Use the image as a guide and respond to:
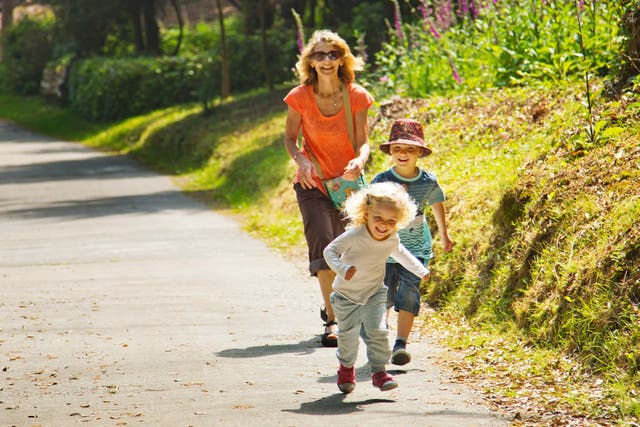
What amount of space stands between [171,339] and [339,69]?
2.17 meters

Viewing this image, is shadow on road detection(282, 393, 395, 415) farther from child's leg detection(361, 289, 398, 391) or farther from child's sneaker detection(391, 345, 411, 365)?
child's sneaker detection(391, 345, 411, 365)

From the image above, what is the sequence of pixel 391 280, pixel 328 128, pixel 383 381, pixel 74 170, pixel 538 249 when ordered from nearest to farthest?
pixel 383 381 → pixel 391 280 → pixel 328 128 → pixel 538 249 → pixel 74 170

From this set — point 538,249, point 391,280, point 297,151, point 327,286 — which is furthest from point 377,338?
point 538,249

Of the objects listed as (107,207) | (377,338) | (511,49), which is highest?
(511,49)

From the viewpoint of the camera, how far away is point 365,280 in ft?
19.4

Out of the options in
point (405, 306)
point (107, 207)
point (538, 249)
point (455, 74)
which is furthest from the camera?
point (107, 207)

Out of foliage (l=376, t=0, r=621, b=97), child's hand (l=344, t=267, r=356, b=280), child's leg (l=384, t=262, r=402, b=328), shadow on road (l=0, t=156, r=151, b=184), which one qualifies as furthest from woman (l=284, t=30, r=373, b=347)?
shadow on road (l=0, t=156, r=151, b=184)

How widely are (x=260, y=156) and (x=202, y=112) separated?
320 inches

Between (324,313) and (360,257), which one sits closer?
(360,257)

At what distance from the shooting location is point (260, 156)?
19.0 m

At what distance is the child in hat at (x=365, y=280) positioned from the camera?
5762mm

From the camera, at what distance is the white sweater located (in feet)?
19.2

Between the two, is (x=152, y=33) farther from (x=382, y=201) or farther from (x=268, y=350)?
(x=382, y=201)

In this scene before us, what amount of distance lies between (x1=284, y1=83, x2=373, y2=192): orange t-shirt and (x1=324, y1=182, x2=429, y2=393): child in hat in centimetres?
140
